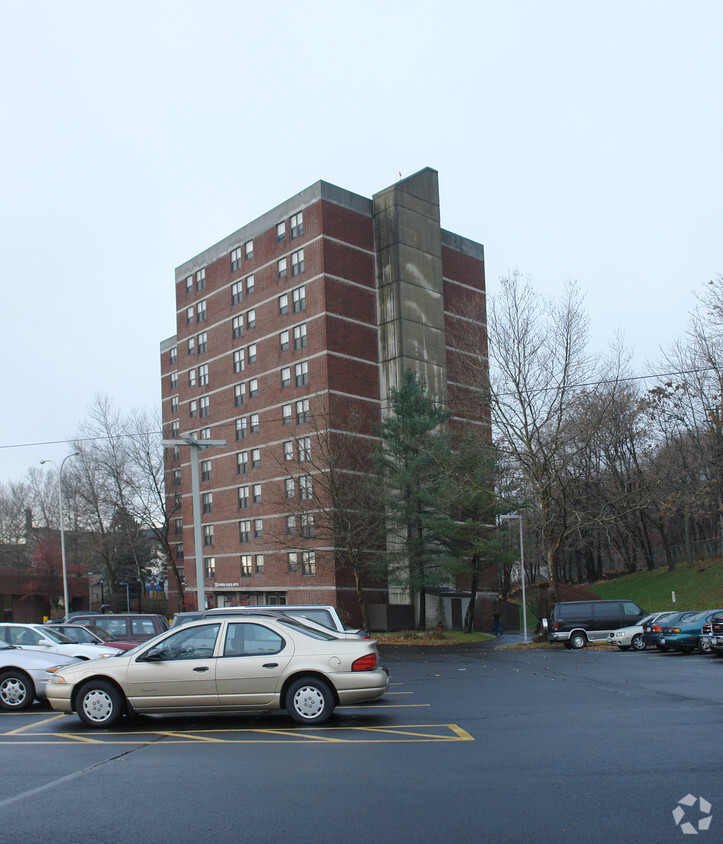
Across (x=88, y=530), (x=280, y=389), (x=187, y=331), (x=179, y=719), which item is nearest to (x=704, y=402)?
(x=280, y=389)

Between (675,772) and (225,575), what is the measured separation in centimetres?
4958

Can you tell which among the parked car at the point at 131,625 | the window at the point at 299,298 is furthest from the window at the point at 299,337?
the parked car at the point at 131,625

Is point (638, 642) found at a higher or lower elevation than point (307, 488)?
lower

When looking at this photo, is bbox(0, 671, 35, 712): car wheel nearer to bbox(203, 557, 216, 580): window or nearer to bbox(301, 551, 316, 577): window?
bbox(301, 551, 316, 577): window

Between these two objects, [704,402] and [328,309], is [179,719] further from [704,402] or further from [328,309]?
[704,402]

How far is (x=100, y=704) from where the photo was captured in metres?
11.3

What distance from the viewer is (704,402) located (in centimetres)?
4706

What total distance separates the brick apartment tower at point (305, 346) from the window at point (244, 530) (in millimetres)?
147

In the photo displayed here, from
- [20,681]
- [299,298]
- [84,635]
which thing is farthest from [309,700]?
[299,298]

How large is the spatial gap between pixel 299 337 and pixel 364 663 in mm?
40538

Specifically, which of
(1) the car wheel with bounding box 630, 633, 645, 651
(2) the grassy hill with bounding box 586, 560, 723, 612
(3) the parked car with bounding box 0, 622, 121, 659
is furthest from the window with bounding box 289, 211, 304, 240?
(3) the parked car with bounding box 0, 622, 121, 659

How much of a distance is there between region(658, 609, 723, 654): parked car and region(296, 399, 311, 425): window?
2735 cm

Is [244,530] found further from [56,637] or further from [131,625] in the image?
[56,637]

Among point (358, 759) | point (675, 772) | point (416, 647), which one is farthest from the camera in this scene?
point (416, 647)
